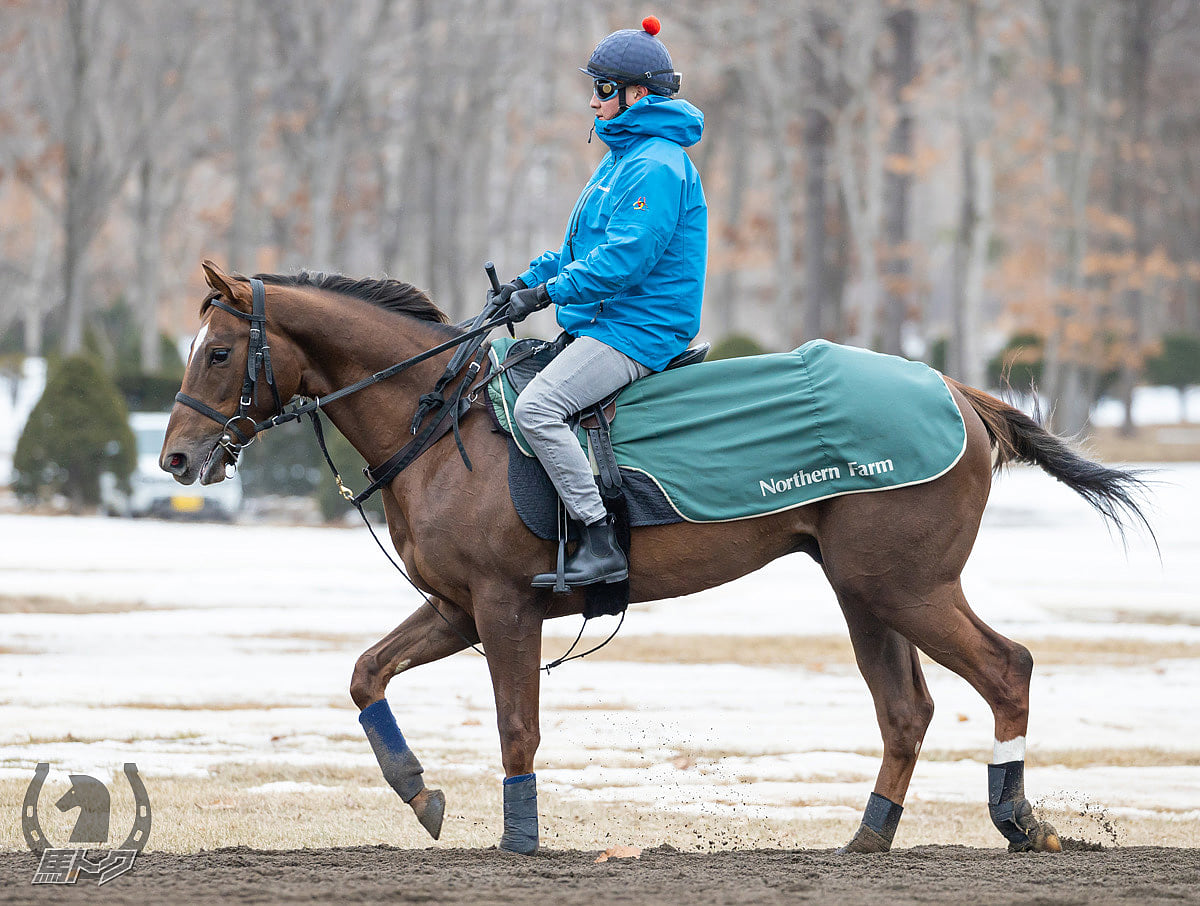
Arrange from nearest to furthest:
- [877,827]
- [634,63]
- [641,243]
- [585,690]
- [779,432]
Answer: [641,243] < [634,63] < [779,432] < [877,827] < [585,690]

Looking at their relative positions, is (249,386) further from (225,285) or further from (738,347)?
(738,347)

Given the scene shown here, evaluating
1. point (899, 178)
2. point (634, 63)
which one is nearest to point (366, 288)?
point (634, 63)

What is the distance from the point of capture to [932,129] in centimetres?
5822

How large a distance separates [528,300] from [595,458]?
26.9 inches

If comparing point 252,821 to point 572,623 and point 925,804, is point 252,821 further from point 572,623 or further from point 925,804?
point 572,623

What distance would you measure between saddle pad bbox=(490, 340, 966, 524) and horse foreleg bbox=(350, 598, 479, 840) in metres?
0.84

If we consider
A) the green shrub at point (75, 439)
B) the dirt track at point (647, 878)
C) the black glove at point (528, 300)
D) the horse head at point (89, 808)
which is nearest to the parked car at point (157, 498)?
the green shrub at point (75, 439)

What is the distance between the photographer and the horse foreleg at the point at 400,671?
591 cm

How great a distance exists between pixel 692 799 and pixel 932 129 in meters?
54.5

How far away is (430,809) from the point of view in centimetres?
590

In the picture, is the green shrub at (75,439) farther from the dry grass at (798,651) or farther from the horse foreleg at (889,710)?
the horse foreleg at (889,710)

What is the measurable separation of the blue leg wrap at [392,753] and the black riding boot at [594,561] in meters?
0.87

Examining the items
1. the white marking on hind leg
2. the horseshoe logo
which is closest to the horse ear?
the horseshoe logo

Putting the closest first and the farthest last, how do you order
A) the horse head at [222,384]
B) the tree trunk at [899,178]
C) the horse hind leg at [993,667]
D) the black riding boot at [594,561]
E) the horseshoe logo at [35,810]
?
the horseshoe logo at [35,810] < the black riding boot at [594,561] < the horse head at [222,384] < the horse hind leg at [993,667] < the tree trunk at [899,178]
